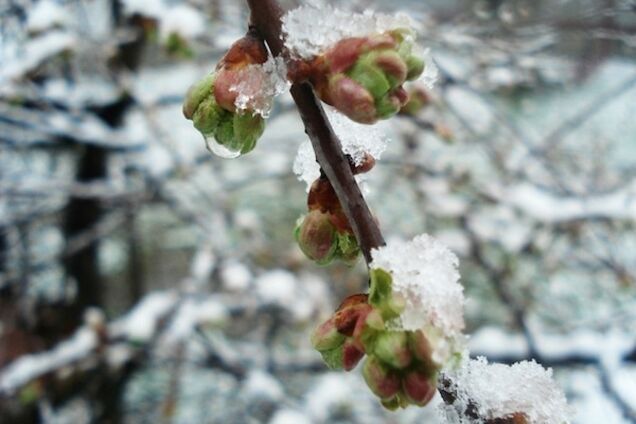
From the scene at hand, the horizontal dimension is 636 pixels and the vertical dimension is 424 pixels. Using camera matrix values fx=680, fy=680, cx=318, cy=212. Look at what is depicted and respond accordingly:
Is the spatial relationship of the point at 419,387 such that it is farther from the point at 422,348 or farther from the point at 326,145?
the point at 326,145

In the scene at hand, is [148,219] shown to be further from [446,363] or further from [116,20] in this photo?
[446,363]

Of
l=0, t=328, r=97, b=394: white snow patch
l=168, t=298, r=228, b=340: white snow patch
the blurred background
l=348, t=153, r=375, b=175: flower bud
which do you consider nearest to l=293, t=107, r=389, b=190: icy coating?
l=348, t=153, r=375, b=175: flower bud

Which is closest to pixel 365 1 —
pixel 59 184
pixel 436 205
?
pixel 436 205

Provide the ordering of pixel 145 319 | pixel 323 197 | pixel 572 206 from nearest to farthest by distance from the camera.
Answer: pixel 323 197 → pixel 572 206 → pixel 145 319

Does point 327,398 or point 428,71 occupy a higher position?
point 428,71

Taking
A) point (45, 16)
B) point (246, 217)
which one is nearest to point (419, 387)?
point (45, 16)

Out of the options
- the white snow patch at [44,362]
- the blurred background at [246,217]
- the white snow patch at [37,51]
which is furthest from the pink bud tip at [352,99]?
the white snow patch at [44,362]

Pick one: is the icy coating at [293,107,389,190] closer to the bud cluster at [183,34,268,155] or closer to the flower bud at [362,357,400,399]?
the bud cluster at [183,34,268,155]
